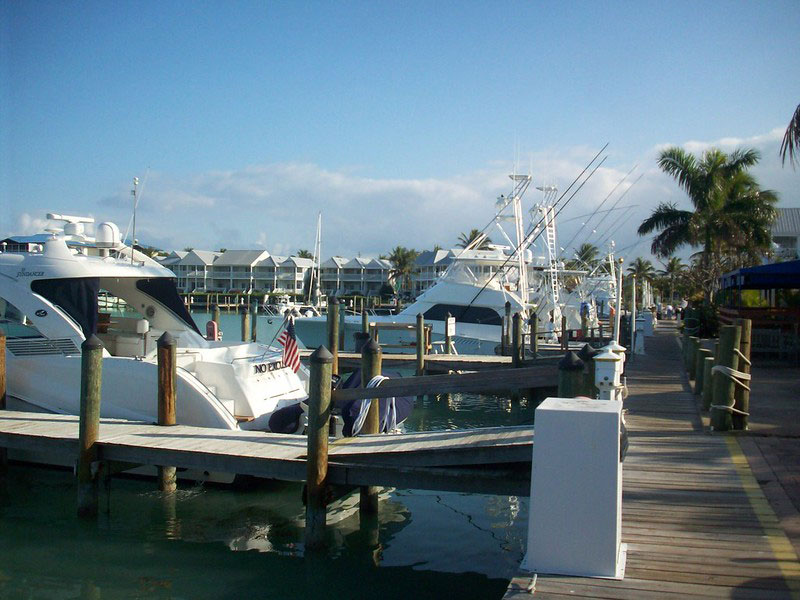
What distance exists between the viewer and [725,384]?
9.30 m

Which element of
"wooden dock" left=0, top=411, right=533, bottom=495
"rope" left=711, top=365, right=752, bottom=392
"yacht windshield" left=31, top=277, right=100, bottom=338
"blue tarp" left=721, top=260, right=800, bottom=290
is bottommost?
"wooden dock" left=0, top=411, right=533, bottom=495

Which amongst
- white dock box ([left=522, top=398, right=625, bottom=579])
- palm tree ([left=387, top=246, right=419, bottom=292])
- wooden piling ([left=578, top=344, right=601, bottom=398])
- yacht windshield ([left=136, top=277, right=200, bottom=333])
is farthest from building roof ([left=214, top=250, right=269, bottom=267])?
white dock box ([left=522, top=398, right=625, bottom=579])

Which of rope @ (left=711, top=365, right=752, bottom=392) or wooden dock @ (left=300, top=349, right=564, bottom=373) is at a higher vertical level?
rope @ (left=711, top=365, right=752, bottom=392)

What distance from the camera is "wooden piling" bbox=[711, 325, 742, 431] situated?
9.33 m

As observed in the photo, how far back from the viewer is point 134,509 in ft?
33.7

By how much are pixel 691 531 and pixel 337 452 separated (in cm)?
398

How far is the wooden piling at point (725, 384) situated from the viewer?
9.33 meters

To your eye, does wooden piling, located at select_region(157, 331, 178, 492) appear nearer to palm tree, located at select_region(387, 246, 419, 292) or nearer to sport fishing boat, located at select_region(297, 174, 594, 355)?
sport fishing boat, located at select_region(297, 174, 594, 355)

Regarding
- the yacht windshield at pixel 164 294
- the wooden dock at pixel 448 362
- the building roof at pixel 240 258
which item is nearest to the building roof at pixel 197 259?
the building roof at pixel 240 258

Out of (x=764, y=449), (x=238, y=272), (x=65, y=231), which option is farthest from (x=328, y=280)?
(x=764, y=449)

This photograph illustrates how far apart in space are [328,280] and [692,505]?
10248cm

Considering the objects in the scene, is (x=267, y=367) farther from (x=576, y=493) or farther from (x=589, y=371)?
(x=576, y=493)

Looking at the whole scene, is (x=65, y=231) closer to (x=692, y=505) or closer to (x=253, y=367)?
(x=253, y=367)

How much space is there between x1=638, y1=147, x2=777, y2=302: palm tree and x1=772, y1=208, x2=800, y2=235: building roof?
3065cm
